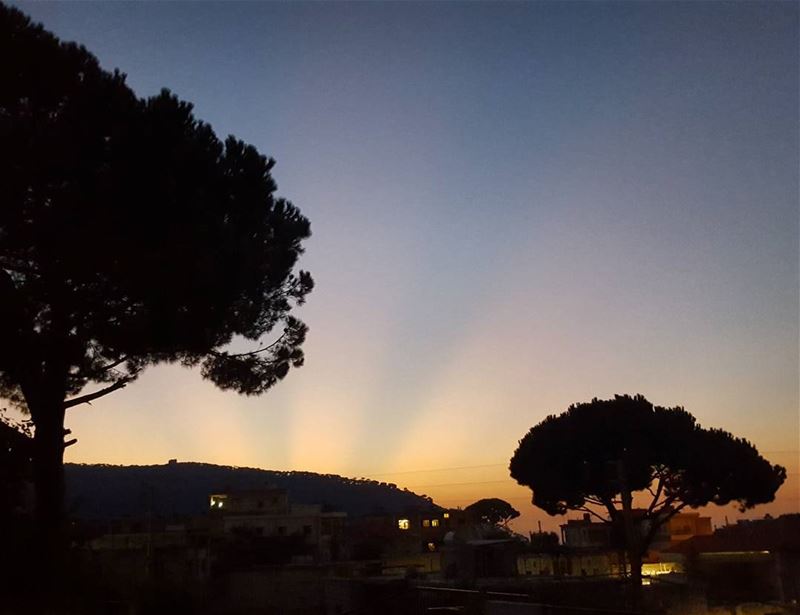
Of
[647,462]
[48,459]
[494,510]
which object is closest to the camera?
[48,459]

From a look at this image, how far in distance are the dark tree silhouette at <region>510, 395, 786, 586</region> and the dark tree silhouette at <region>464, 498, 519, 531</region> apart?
56.6m

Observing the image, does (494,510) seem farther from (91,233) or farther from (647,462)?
(91,233)

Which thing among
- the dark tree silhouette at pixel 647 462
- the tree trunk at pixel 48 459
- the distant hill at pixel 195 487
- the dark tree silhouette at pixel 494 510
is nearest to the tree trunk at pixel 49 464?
the tree trunk at pixel 48 459

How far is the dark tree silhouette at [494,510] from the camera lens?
88375mm

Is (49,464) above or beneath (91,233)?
beneath

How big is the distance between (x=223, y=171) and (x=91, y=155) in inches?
99.0

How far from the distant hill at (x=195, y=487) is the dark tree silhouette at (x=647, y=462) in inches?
3056

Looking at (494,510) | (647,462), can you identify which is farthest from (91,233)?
(494,510)

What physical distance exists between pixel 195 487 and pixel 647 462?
117182 millimetres

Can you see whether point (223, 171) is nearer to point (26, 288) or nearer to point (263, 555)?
point (26, 288)

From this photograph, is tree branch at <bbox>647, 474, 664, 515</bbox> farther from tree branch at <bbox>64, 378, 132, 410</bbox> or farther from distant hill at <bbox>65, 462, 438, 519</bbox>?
distant hill at <bbox>65, 462, 438, 519</bbox>

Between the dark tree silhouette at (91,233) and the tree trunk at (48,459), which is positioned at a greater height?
the dark tree silhouette at (91,233)

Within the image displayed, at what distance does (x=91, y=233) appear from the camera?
12414 millimetres

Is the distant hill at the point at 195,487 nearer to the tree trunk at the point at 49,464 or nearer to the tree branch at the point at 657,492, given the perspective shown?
the tree branch at the point at 657,492
